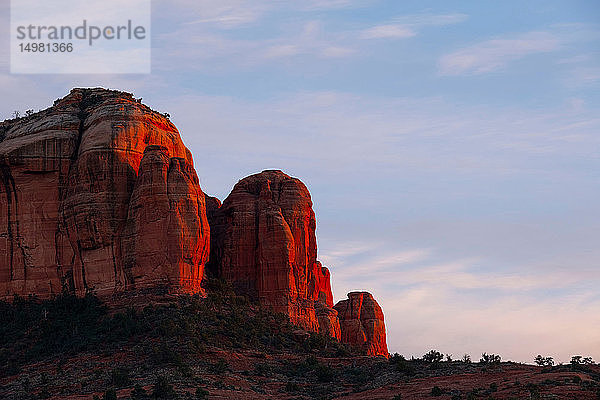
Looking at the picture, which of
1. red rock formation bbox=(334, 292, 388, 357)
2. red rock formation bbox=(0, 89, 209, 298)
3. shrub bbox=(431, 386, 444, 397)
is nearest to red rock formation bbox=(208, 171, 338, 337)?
red rock formation bbox=(0, 89, 209, 298)

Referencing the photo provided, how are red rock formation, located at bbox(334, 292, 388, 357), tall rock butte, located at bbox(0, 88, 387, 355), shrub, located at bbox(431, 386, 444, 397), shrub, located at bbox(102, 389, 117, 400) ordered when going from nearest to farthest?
Answer: 1. shrub, located at bbox(431, 386, 444, 397)
2. shrub, located at bbox(102, 389, 117, 400)
3. tall rock butte, located at bbox(0, 88, 387, 355)
4. red rock formation, located at bbox(334, 292, 388, 357)

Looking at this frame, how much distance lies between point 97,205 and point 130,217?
9.53ft

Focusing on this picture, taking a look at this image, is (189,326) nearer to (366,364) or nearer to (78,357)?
(78,357)

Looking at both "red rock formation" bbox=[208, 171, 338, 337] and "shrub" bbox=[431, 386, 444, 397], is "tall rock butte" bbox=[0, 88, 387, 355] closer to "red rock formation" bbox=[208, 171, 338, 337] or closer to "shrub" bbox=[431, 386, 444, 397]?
"red rock formation" bbox=[208, 171, 338, 337]

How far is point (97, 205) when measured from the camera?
262ft

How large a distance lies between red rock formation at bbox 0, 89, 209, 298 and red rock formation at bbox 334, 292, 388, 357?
97.2ft

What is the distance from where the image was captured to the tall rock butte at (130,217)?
3066 inches

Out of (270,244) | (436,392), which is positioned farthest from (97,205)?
(436,392)

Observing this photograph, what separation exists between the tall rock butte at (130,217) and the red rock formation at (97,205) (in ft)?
0.27

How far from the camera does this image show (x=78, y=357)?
235ft

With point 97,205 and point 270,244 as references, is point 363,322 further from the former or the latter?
point 97,205

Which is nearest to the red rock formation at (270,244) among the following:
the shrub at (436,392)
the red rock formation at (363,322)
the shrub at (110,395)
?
the red rock formation at (363,322)

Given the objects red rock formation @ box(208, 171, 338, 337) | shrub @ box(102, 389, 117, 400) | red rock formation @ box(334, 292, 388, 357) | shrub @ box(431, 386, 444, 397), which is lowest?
shrub @ box(431, 386, 444, 397)

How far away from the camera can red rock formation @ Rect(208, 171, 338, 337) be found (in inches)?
3413
